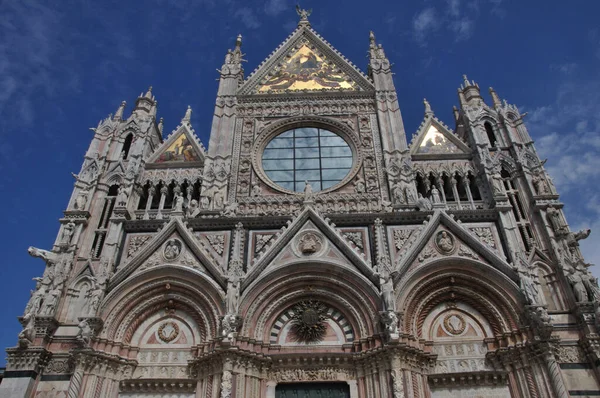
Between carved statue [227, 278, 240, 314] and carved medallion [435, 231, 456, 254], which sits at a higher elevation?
carved medallion [435, 231, 456, 254]

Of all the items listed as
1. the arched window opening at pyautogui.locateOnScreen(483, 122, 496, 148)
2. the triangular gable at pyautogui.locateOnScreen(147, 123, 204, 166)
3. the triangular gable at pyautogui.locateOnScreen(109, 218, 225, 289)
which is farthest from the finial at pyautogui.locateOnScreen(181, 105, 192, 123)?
the arched window opening at pyautogui.locateOnScreen(483, 122, 496, 148)

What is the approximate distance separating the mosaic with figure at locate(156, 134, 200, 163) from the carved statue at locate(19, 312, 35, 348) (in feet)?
21.1

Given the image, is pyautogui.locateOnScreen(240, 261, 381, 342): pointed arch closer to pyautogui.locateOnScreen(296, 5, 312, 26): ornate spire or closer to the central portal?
the central portal

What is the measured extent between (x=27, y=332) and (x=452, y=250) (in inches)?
415

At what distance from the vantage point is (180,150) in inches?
669

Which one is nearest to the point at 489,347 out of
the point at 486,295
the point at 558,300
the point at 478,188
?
the point at 486,295

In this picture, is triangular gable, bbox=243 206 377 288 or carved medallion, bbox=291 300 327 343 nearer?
carved medallion, bbox=291 300 327 343

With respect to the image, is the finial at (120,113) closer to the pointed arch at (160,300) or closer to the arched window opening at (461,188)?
the pointed arch at (160,300)

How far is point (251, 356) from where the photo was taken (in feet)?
37.2

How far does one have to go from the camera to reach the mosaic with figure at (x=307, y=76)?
1900 centimetres

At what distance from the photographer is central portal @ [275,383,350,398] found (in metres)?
11.3

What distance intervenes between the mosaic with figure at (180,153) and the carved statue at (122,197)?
77.3 inches

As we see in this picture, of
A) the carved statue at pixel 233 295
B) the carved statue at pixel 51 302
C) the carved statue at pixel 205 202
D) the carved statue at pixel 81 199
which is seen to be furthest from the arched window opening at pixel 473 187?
the carved statue at pixel 51 302

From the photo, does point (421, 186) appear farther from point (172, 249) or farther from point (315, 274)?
point (172, 249)
